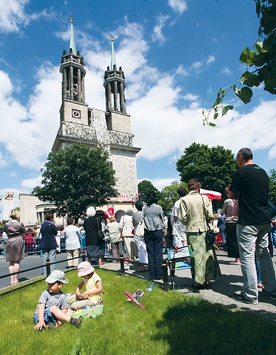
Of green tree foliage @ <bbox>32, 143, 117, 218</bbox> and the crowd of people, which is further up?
green tree foliage @ <bbox>32, 143, 117, 218</bbox>

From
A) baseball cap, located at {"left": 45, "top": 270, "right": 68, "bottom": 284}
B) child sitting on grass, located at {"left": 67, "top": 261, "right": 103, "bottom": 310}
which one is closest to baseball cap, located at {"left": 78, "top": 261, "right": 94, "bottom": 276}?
child sitting on grass, located at {"left": 67, "top": 261, "right": 103, "bottom": 310}

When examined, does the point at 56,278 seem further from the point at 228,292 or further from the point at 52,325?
the point at 228,292

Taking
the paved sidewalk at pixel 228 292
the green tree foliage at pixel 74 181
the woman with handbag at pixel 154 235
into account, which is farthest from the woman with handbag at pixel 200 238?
the green tree foliage at pixel 74 181

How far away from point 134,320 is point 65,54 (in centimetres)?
5804

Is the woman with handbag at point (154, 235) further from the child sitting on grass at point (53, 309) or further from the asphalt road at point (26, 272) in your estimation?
the child sitting on grass at point (53, 309)

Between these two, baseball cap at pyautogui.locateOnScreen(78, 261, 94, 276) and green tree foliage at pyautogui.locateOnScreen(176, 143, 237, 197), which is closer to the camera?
baseball cap at pyautogui.locateOnScreen(78, 261, 94, 276)

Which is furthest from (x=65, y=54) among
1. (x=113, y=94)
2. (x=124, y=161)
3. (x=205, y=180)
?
(x=205, y=180)

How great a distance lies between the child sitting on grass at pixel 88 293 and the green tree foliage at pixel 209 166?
122ft

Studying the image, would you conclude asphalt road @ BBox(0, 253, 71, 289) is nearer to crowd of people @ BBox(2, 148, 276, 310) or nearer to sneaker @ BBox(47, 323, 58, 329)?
crowd of people @ BBox(2, 148, 276, 310)

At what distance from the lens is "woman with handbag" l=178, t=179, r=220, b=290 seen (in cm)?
436

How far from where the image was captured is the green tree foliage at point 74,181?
2948 cm

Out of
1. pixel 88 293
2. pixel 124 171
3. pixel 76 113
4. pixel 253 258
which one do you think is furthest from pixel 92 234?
pixel 76 113

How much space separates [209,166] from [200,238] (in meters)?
37.3

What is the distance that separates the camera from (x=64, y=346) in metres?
2.71
